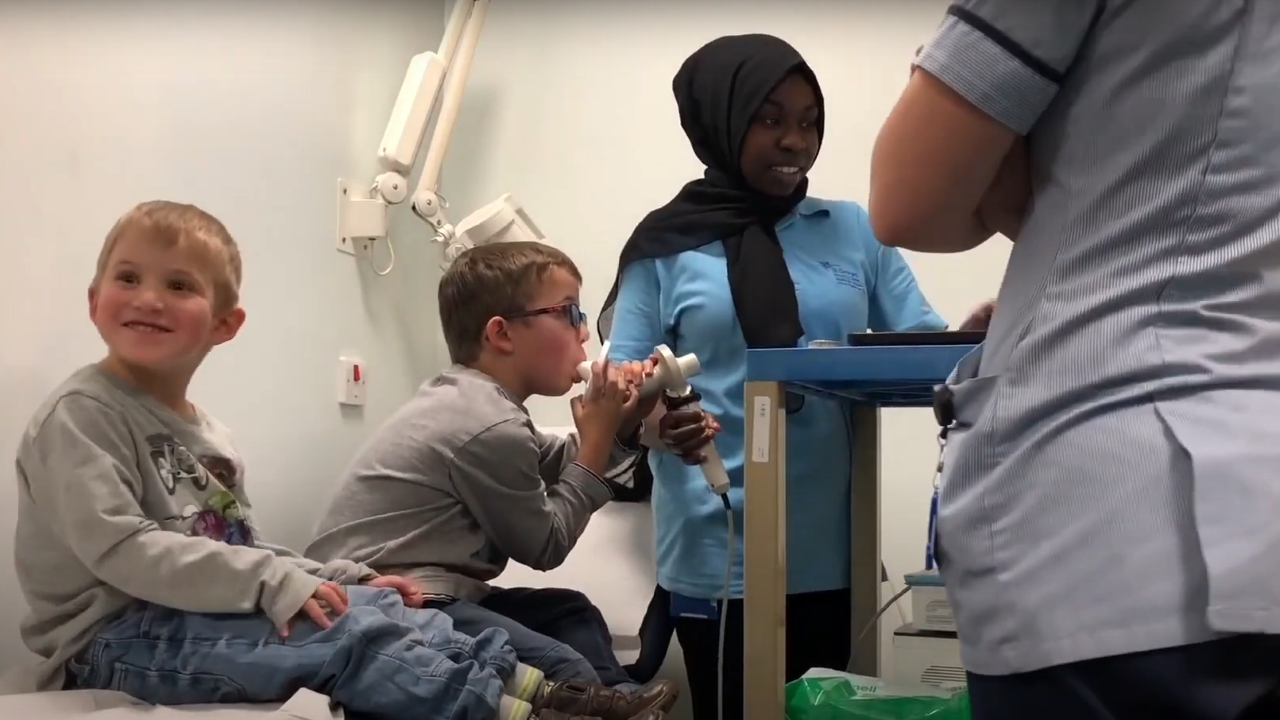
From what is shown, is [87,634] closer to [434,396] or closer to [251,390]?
[434,396]

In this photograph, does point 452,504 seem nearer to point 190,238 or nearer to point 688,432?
point 688,432

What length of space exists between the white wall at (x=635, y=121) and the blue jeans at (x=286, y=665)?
3.99 feet

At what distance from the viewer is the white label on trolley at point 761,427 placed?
1.06 meters

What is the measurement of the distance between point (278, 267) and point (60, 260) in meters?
0.44

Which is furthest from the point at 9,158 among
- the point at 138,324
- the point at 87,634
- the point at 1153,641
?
the point at 1153,641

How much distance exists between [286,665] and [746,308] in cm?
74

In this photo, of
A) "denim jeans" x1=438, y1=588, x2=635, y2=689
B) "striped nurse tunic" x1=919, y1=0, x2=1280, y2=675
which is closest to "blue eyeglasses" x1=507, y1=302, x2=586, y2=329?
"denim jeans" x1=438, y1=588, x2=635, y2=689

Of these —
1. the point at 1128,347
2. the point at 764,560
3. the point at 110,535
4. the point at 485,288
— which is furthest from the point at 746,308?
the point at 1128,347

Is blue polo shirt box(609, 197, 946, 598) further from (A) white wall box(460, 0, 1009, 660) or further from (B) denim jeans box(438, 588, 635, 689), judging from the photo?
(A) white wall box(460, 0, 1009, 660)

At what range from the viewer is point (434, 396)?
132 cm

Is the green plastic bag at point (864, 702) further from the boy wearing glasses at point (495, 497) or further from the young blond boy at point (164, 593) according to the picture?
the young blond boy at point (164, 593)

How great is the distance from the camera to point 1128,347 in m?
0.50

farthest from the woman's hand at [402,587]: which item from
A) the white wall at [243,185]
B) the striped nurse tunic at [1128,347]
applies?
the striped nurse tunic at [1128,347]

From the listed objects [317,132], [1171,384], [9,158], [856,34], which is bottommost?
[1171,384]
